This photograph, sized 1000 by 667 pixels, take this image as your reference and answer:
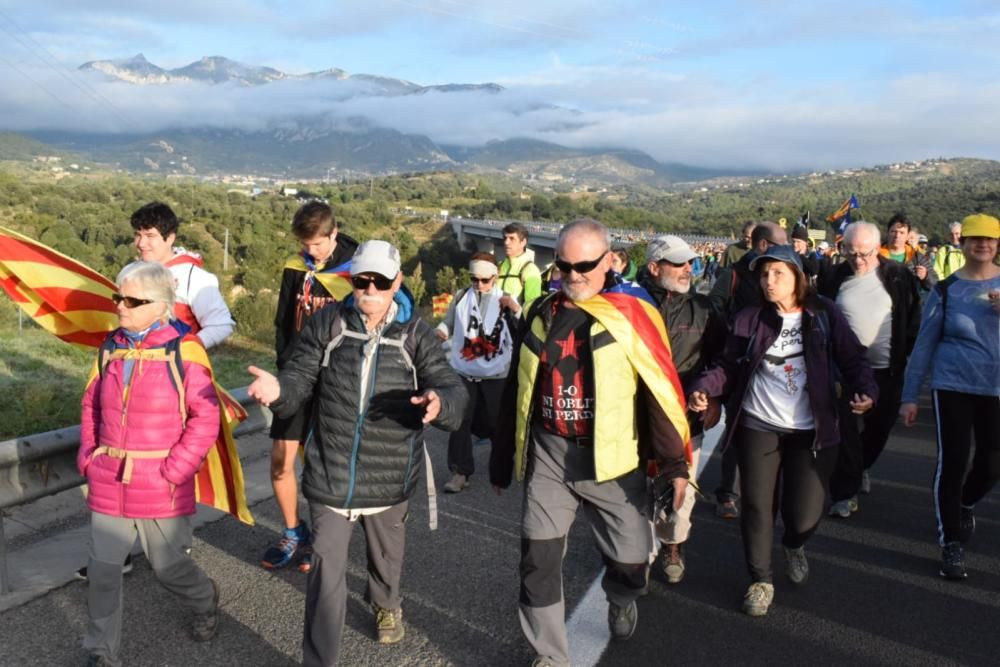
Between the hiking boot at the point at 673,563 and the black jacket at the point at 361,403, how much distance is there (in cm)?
185

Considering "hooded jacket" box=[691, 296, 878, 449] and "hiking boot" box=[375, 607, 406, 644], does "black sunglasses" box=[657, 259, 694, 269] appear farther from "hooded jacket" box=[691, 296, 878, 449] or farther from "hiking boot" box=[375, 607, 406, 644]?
"hiking boot" box=[375, 607, 406, 644]

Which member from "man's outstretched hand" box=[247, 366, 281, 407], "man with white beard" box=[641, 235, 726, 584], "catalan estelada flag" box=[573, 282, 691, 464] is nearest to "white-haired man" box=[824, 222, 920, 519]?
"man with white beard" box=[641, 235, 726, 584]

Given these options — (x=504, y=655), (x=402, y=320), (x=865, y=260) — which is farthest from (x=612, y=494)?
(x=865, y=260)

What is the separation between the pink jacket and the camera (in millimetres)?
3510

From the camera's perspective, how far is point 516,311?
6398mm

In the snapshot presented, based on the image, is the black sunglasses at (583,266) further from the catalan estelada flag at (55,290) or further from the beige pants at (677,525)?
the catalan estelada flag at (55,290)

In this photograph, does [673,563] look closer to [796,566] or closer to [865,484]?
[796,566]

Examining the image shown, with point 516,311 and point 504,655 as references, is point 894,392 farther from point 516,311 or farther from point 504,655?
point 504,655

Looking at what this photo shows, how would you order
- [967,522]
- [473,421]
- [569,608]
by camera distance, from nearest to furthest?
[569,608] → [967,522] → [473,421]

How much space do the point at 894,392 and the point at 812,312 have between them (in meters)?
2.21

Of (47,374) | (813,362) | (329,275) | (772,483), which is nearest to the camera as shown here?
(813,362)

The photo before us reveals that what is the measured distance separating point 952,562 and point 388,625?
3340mm

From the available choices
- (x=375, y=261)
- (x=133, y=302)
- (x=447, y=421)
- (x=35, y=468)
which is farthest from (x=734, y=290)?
(x=35, y=468)

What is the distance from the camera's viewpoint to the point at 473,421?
6680mm
